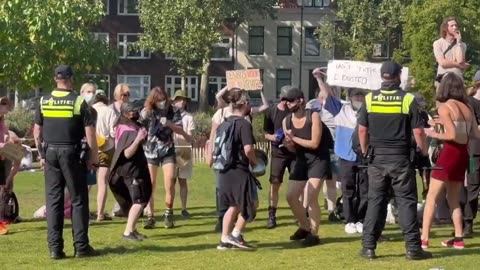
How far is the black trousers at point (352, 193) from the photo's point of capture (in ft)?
41.3

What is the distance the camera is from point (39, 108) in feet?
35.0

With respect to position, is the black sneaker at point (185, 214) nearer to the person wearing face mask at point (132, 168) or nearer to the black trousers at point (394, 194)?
the person wearing face mask at point (132, 168)

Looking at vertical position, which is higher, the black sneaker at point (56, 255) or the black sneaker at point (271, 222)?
the black sneaker at point (56, 255)

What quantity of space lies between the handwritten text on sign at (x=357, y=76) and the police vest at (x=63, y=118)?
4.17m

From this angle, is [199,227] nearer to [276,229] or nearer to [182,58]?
[276,229]

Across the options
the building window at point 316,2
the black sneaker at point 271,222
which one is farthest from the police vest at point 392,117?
the building window at point 316,2

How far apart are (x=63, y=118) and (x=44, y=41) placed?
19.0m

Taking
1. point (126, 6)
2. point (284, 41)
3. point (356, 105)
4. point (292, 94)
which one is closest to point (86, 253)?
point (292, 94)

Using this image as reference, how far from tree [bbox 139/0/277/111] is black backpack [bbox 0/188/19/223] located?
1890 inches

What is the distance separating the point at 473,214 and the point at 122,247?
4403mm

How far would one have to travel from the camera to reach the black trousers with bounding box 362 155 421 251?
10320 mm

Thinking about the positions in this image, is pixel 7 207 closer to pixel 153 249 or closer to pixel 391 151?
pixel 153 249

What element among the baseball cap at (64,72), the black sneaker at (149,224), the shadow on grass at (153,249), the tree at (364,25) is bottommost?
the black sneaker at (149,224)

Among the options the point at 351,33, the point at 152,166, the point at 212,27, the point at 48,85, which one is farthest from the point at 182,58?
the point at 152,166
